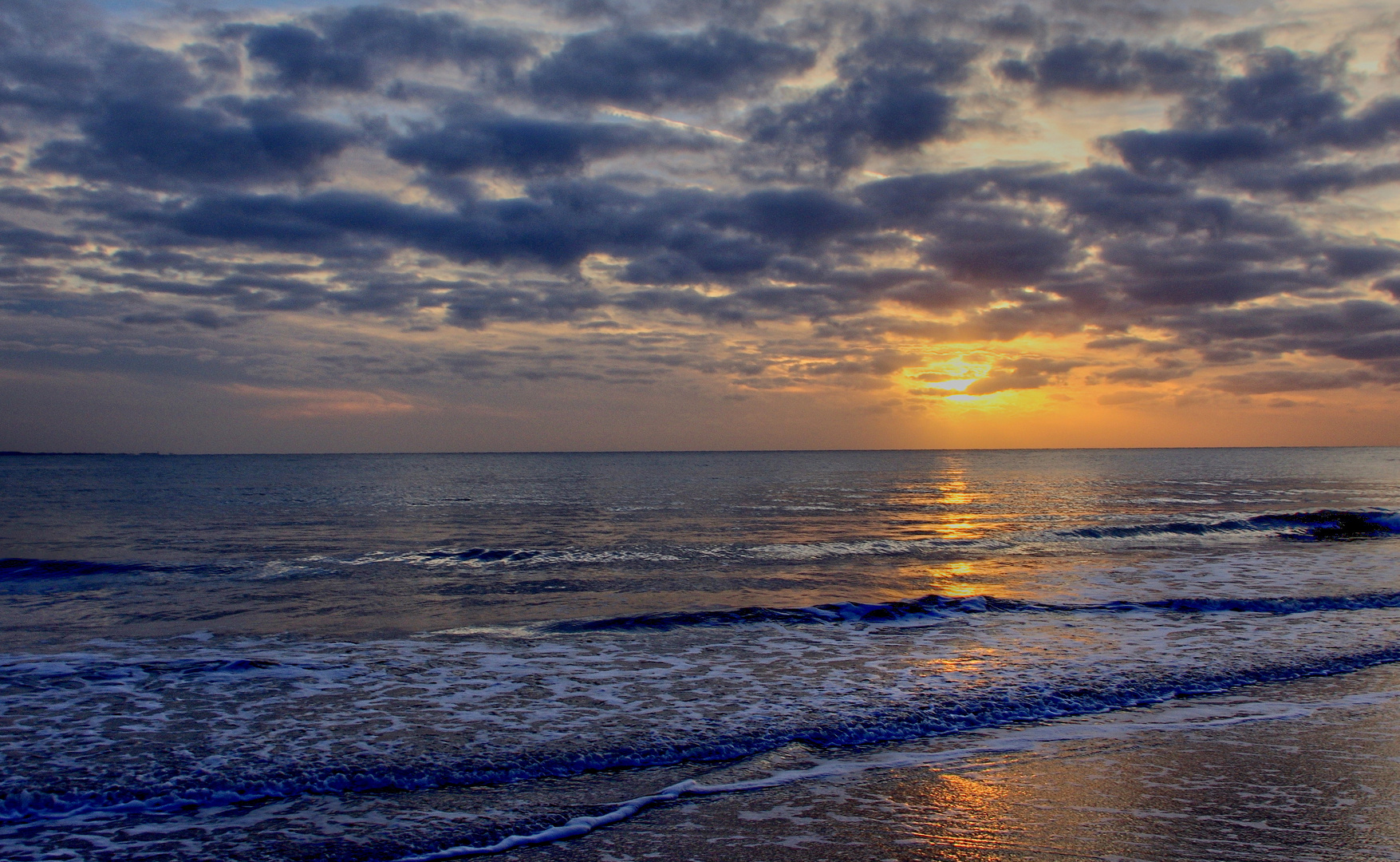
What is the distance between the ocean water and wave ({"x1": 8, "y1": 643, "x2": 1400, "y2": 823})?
41mm

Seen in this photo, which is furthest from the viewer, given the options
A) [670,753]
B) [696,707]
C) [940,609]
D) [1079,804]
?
[940,609]

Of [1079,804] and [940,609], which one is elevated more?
[1079,804]

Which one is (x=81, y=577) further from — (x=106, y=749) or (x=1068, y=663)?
(x=1068, y=663)

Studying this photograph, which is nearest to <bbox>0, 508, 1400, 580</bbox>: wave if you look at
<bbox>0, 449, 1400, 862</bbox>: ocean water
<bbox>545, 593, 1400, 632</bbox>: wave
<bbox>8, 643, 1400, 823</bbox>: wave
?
<bbox>0, 449, 1400, 862</bbox>: ocean water

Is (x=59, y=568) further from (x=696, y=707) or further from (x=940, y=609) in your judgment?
(x=940, y=609)

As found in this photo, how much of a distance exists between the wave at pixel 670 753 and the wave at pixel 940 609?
5.25 m

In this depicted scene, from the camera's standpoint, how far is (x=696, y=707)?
9.10 metres

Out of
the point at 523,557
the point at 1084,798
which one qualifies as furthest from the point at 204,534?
the point at 1084,798

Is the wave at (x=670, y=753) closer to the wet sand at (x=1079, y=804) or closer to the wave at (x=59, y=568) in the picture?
the wet sand at (x=1079, y=804)

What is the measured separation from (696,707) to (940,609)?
8.22 metres

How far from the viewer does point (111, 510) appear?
43562mm

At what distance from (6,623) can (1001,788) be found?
16858 mm

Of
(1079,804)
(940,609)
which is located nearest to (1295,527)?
(940,609)

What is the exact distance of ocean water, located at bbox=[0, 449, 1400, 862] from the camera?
5.90 m
